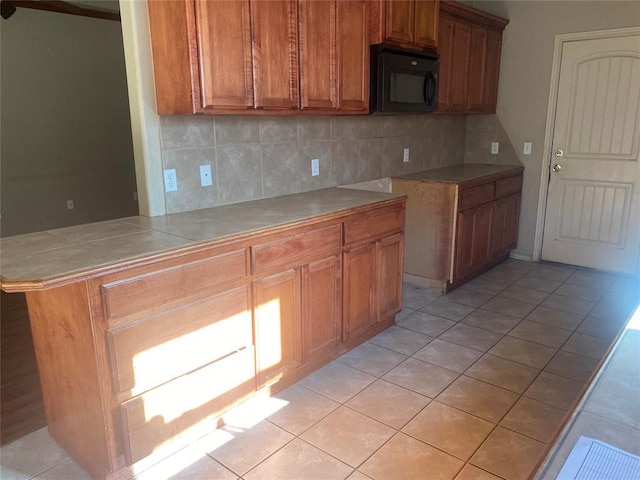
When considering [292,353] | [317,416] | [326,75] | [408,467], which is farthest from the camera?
[326,75]

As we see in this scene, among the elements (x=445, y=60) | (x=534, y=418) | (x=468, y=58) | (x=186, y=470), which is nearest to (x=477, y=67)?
(x=468, y=58)

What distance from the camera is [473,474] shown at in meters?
1.90

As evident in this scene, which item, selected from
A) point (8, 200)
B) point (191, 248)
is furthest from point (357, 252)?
point (8, 200)

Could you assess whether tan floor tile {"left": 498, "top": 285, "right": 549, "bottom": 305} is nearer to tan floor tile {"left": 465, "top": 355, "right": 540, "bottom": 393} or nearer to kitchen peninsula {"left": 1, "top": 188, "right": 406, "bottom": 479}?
tan floor tile {"left": 465, "top": 355, "right": 540, "bottom": 393}

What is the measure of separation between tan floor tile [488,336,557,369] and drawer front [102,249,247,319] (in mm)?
1757

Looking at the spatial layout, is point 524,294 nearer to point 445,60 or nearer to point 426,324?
point 426,324

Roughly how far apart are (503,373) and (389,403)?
0.75 meters

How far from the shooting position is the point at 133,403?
1.80m

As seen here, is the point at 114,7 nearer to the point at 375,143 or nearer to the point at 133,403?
the point at 375,143

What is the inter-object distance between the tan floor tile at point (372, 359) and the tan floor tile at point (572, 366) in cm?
86

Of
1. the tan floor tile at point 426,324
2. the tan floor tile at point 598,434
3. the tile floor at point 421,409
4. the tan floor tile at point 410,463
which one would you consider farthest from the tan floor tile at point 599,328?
the tan floor tile at point 598,434

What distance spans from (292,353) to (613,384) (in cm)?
166

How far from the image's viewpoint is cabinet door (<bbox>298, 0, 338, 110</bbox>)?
2588mm

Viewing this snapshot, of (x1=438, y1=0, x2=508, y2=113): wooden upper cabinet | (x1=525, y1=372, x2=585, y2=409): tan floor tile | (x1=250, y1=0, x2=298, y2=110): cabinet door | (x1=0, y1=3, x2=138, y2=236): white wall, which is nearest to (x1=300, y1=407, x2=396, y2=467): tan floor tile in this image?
(x1=525, y1=372, x2=585, y2=409): tan floor tile
